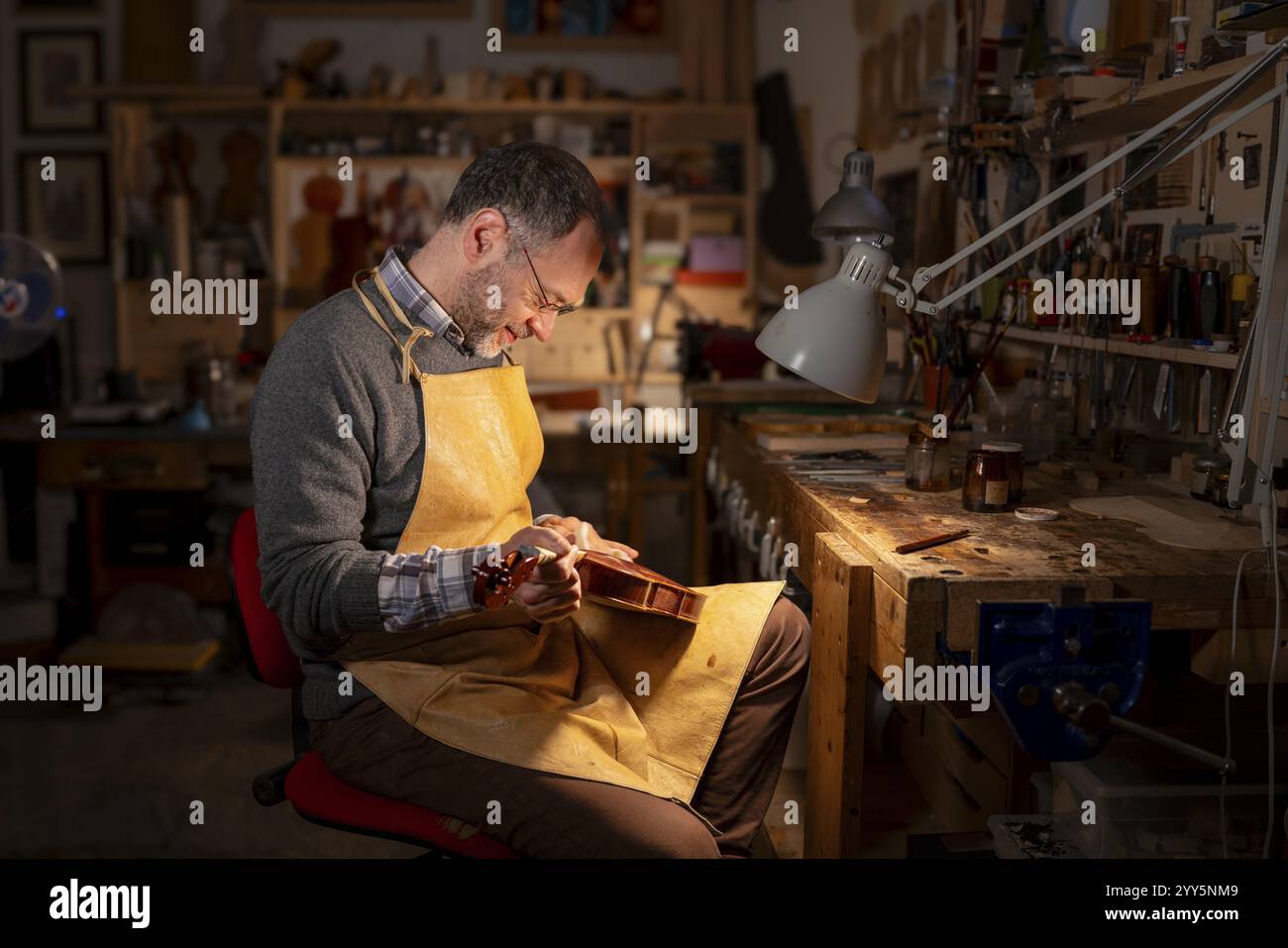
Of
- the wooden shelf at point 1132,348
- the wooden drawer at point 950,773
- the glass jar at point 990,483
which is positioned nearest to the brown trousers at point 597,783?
the glass jar at point 990,483

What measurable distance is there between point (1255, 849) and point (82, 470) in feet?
14.3

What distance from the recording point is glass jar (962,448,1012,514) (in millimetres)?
2277

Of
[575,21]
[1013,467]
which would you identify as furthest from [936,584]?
[575,21]

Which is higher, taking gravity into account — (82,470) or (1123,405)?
(1123,405)

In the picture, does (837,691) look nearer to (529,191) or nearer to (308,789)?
(308,789)

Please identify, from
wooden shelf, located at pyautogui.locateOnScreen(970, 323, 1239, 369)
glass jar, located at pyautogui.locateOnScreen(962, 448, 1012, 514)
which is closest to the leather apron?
glass jar, located at pyautogui.locateOnScreen(962, 448, 1012, 514)

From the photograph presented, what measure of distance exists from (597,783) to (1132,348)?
5.27ft

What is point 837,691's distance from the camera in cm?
200

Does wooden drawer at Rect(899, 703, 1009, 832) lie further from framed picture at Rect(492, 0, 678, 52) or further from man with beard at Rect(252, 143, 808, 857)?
framed picture at Rect(492, 0, 678, 52)

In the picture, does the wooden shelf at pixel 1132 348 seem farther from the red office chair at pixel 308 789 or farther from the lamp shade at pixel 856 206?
the red office chair at pixel 308 789

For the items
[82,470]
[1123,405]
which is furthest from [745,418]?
[82,470]

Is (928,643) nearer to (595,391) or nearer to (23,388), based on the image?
(595,391)

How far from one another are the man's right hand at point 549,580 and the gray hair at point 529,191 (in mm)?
519

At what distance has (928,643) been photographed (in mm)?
1771
